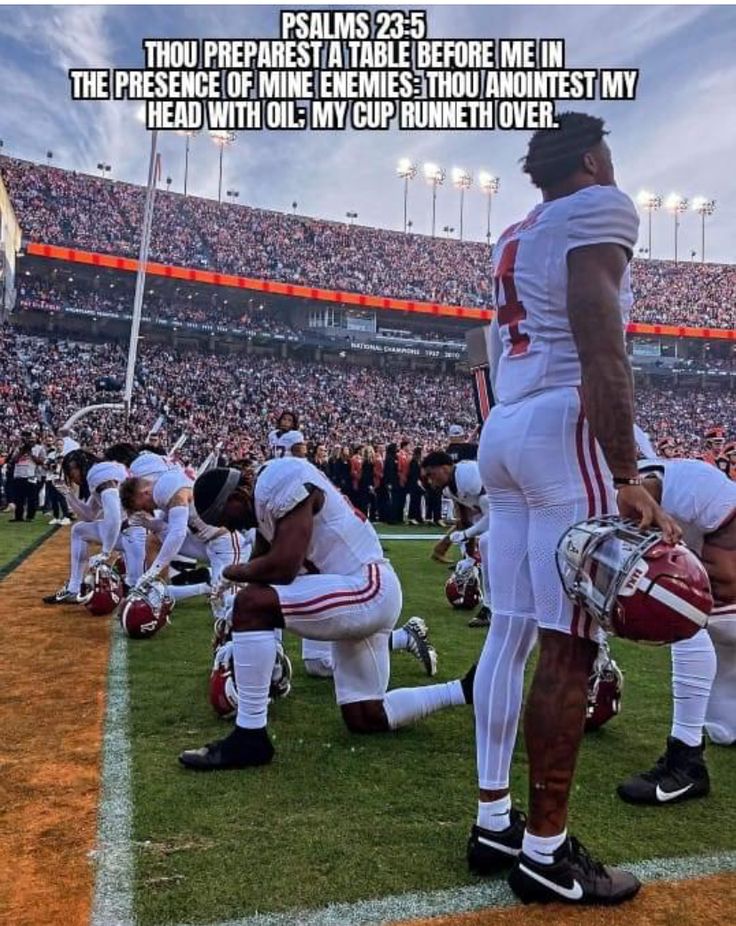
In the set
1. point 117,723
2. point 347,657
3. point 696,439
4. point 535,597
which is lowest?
point 117,723

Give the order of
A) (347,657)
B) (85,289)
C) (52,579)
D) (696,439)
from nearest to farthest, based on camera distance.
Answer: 1. (347,657)
2. (52,579)
3. (85,289)
4. (696,439)

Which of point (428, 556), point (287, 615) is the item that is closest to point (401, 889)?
point (287, 615)

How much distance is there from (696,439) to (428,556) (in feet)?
126

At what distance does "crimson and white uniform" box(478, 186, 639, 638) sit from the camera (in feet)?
7.18

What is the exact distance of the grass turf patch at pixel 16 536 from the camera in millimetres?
9859

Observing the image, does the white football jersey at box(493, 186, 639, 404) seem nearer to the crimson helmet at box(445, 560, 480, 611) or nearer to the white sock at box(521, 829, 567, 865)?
the white sock at box(521, 829, 567, 865)

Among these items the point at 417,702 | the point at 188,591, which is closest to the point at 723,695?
the point at 417,702

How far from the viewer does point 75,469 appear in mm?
7016

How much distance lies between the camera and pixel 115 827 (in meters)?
2.61

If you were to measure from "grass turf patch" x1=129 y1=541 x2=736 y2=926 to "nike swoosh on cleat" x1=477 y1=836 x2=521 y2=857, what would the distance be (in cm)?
11

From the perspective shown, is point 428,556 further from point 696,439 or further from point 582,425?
point 696,439

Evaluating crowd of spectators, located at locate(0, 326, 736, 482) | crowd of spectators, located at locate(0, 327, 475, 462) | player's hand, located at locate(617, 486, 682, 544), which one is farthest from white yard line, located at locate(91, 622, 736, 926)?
crowd of spectators, located at locate(0, 327, 475, 462)

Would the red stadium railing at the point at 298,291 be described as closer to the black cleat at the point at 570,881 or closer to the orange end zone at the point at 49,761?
the orange end zone at the point at 49,761

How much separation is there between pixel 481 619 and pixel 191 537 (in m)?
2.68
